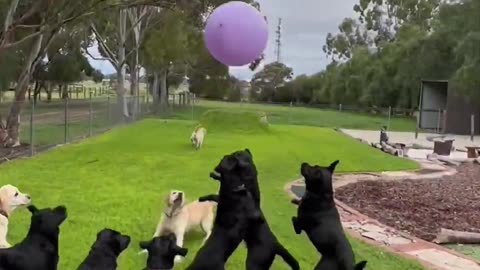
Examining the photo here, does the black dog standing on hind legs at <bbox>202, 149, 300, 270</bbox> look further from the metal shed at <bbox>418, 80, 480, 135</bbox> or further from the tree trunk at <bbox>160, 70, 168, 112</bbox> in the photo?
the tree trunk at <bbox>160, 70, 168, 112</bbox>

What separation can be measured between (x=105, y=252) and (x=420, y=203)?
227 inches

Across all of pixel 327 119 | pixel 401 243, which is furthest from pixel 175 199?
pixel 327 119

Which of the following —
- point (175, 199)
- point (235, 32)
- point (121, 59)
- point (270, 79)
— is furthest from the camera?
point (270, 79)

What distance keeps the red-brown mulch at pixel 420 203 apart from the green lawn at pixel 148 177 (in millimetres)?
1073

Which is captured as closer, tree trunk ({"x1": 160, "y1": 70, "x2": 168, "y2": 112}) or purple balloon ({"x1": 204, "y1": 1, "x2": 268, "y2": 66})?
purple balloon ({"x1": 204, "y1": 1, "x2": 268, "y2": 66})

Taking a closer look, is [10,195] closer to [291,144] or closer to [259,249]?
[259,249]

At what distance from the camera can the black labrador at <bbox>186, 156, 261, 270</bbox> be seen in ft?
11.2

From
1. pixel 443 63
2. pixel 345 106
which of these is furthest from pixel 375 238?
pixel 345 106

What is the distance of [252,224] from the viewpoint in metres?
3.51

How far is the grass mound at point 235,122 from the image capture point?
17719mm

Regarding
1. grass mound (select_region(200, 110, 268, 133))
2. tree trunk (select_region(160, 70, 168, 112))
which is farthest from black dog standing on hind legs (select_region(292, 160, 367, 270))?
tree trunk (select_region(160, 70, 168, 112))

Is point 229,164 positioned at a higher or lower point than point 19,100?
higher

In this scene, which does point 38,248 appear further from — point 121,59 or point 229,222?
point 121,59

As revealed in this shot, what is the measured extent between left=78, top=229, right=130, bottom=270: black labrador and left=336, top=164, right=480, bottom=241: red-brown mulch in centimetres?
392
